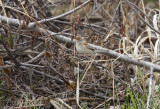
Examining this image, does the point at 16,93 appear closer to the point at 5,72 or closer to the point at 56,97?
the point at 5,72

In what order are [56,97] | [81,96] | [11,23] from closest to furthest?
[11,23], [56,97], [81,96]

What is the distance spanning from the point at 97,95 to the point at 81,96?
0.54 ft

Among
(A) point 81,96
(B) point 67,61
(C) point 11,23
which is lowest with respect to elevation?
(A) point 81,96

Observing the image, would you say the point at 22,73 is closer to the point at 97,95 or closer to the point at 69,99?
the point at 69,99

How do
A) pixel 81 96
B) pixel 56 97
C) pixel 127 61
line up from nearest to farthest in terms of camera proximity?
pixel 127 61, pixel 56 97, pixel 81 96

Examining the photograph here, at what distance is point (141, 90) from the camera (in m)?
2.18

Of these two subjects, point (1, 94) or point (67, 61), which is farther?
point (1, 94)

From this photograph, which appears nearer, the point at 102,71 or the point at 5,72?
the point at 5,72

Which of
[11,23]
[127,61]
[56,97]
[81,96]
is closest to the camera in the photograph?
[127,61]

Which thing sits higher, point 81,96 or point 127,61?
point 127,61

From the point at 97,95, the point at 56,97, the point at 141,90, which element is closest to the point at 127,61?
the point at 141,90

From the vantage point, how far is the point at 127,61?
193 centimetres

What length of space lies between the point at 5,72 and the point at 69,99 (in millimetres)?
607

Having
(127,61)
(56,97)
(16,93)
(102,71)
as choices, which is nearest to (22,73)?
(16,93)
